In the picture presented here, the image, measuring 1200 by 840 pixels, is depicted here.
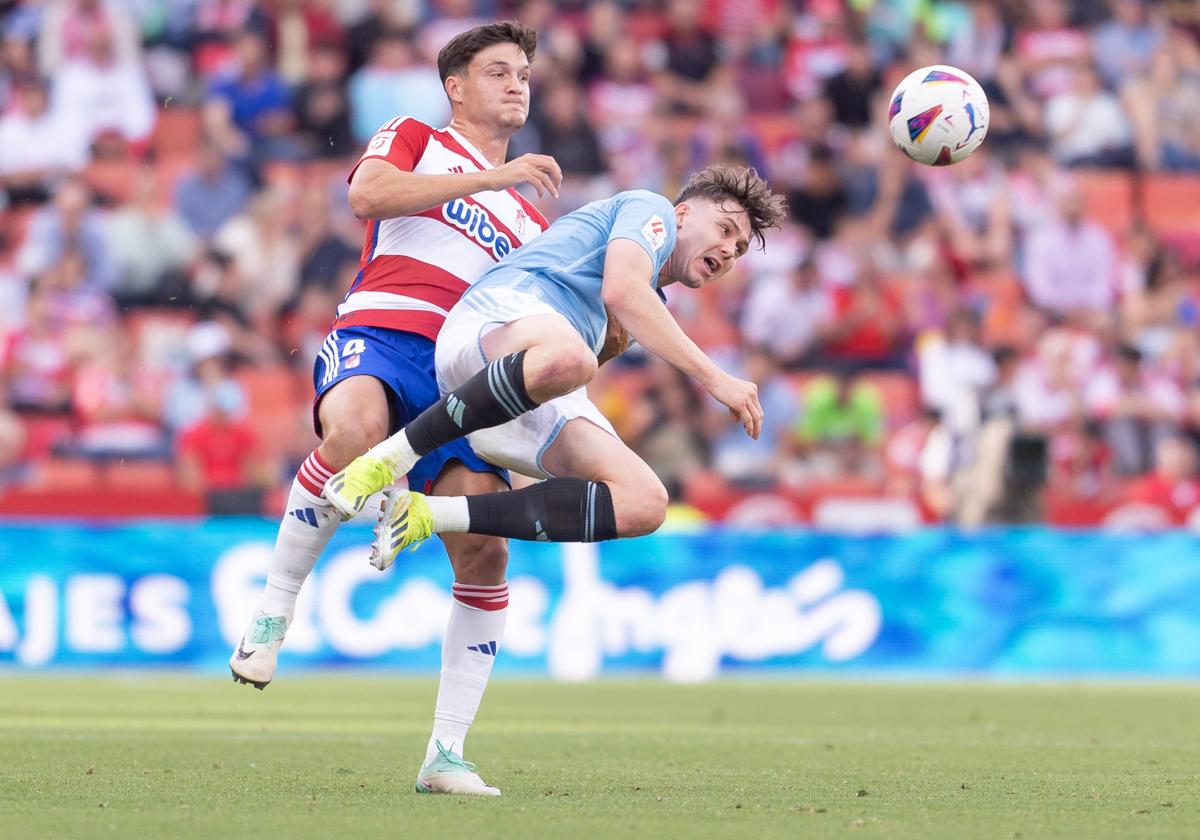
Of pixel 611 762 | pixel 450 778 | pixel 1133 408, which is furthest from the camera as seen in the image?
pixel 1133 408

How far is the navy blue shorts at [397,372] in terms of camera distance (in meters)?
7.15

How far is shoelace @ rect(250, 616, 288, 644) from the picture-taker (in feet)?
22.7

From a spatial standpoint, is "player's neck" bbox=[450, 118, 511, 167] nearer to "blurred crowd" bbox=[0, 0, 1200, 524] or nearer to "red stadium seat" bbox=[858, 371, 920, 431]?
"blurred crowd" bbox=[0, 0, 1200, 524]

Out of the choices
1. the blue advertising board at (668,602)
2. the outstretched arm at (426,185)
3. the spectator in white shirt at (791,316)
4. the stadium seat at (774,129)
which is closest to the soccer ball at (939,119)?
the outstretched arm at (426,185)

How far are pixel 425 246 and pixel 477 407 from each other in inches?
44.5

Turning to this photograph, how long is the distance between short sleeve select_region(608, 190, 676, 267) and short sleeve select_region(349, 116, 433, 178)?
824 millimetres

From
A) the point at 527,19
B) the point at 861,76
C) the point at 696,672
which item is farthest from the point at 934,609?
the point at 527,19

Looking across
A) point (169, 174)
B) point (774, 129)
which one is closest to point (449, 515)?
point (169, 174)

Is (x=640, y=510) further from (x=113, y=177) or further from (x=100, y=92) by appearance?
(x=100, y=92)

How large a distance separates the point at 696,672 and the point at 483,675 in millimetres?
8117

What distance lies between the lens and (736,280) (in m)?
19.1

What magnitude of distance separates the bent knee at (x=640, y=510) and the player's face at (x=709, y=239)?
0.91 m

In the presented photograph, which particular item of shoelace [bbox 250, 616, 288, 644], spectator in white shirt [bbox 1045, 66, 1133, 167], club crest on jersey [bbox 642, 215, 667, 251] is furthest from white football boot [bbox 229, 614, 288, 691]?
spectator in white shirt [bbox 1045, 66, 1133, 167]

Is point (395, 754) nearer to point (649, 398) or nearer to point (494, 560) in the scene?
point (494, 560)
